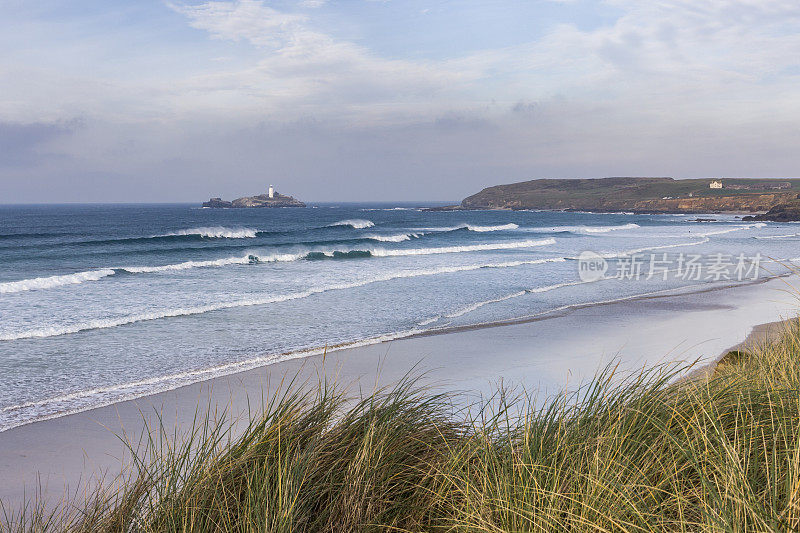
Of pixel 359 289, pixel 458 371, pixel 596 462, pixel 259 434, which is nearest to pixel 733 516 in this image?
pixel 596 462

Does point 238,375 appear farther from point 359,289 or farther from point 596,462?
point 359,289

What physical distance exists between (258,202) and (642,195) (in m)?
95.0

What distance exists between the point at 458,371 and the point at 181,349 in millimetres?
4594

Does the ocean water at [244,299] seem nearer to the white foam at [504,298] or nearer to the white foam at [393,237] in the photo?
the white foam at [504,298]

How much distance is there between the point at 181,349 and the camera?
31.7ft

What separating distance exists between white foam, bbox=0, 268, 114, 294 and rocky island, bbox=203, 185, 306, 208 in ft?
456

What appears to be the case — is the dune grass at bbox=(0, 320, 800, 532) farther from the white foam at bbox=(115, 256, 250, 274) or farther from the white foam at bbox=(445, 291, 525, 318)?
the white foam at bbox=(115, 256, 250, 274)

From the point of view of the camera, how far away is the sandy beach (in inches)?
204

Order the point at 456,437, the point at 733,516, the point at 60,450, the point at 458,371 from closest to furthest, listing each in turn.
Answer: the point at 733,516
the point at 456,437
the point at 60,450
the point at 458,371

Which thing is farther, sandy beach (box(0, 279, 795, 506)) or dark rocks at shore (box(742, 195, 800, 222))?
dark rocks at shore (box(742, 195, 800, 222))

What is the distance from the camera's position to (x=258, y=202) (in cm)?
16000

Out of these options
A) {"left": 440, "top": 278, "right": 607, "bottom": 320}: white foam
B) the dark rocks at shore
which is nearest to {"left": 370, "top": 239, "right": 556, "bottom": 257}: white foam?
{"left": 440, "top": 278, "right": 607, "bottom": 320}: white foam

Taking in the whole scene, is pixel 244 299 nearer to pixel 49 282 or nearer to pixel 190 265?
pixel 49 282
